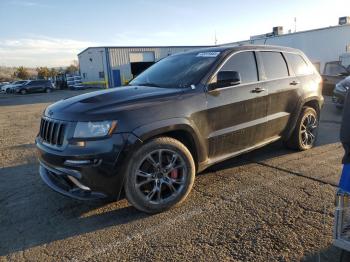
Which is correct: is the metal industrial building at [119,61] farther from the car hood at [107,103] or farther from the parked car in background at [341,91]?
the car hood at [107,103]

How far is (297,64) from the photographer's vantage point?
18.2 ft

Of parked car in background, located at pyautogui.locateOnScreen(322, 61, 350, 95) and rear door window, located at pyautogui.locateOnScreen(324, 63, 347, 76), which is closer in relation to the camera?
parked car in background, located at pyautogui.locateOnScreen(322, 61, 350, 95)

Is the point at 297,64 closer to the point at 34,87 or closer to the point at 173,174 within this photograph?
the point at 173,174

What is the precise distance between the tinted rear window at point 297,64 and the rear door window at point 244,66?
1.01m

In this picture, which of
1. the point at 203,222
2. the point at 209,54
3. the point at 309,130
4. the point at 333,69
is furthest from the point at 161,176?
the point at 333,69

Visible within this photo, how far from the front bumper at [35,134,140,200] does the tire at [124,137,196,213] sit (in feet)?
0.39

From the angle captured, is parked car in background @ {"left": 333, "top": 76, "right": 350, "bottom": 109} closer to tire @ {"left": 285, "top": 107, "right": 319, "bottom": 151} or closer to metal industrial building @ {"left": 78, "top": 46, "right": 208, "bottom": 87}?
tire @ {"left": 285, "top": 107, "right": 319, "bottom": 151}

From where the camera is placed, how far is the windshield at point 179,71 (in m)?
4.13

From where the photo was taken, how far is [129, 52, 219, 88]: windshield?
4.13 metres

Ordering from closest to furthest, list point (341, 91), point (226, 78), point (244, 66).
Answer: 1. point (226, 78)
2. point (244, 66)
3. point (341, 91)

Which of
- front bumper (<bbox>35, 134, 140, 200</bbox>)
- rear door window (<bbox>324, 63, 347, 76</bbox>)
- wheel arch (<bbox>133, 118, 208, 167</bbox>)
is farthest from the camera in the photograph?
rear door window (<bbox>324, 63, 347, 76</bbox>)

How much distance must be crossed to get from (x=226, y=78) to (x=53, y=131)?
2.10 meters

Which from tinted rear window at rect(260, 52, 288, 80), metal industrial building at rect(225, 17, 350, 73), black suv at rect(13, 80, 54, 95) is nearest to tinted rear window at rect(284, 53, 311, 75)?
tinted rear window at rect(260, 52, 288, 80)

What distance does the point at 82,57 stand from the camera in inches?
1756
